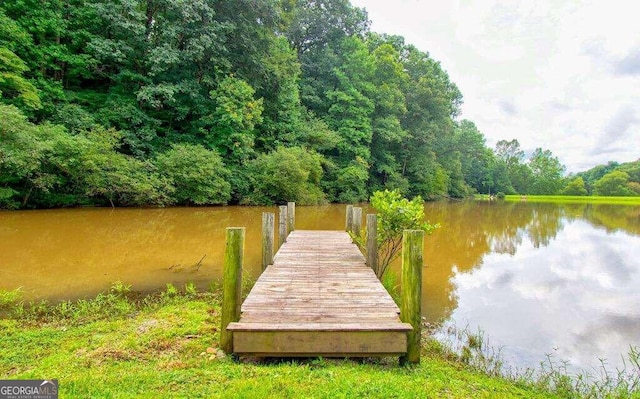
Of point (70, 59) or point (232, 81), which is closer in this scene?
point (70, 59)

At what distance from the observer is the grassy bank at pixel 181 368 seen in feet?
8.45

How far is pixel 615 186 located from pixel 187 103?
68.8m

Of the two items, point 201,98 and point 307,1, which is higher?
point 307,1

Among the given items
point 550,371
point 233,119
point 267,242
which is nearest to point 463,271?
point 550,371

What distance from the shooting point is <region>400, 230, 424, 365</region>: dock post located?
3299mm

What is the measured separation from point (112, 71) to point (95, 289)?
18156 millimetres

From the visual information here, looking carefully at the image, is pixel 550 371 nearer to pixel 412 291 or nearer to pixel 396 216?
pixel 412 291

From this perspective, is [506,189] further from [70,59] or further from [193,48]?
[70,59]

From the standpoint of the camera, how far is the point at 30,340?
140 inches

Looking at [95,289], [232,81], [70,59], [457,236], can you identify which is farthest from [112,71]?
[457,236]

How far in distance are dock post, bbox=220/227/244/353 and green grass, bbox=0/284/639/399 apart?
1.09 feet

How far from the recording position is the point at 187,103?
20953 millimetres
